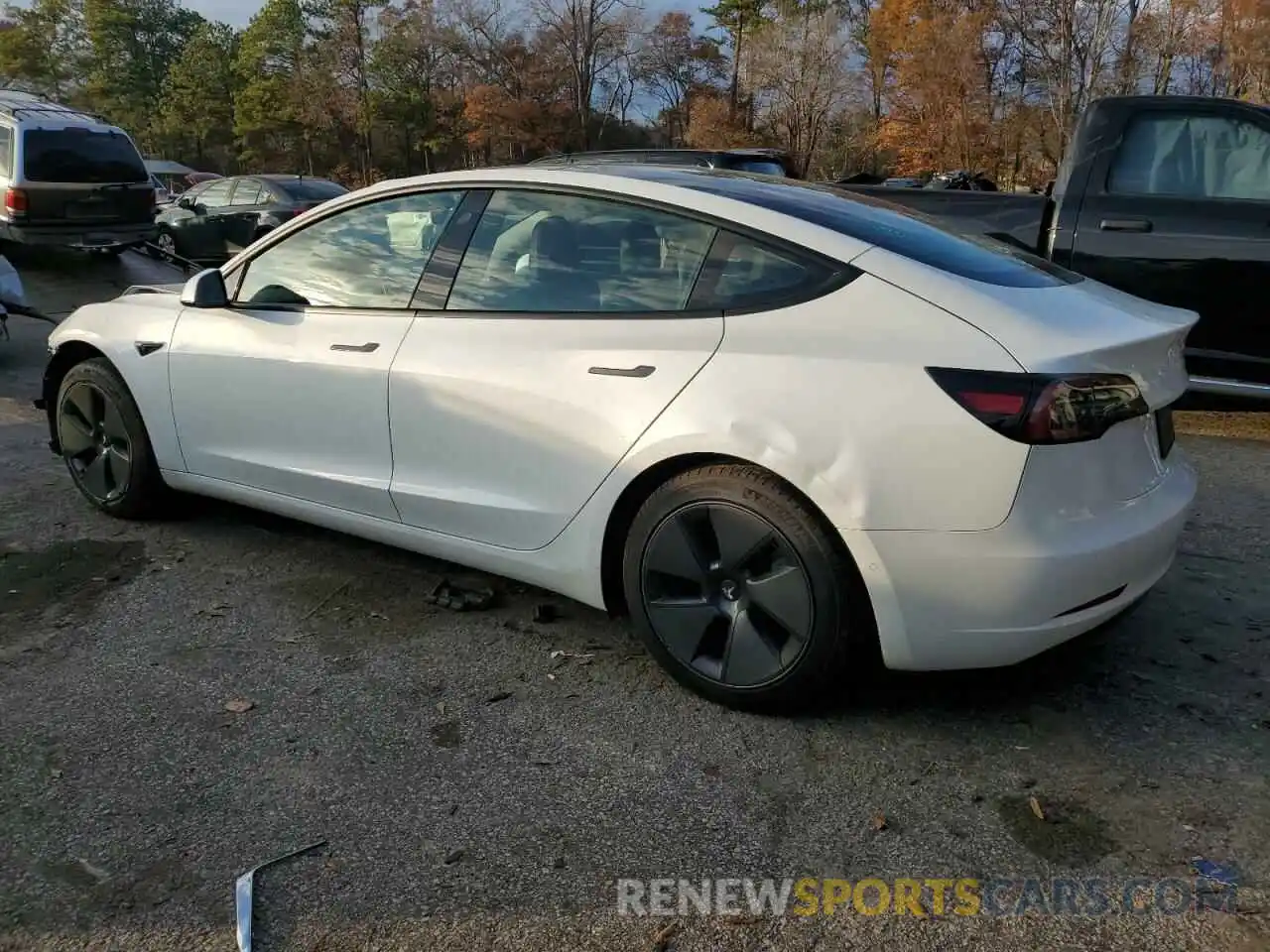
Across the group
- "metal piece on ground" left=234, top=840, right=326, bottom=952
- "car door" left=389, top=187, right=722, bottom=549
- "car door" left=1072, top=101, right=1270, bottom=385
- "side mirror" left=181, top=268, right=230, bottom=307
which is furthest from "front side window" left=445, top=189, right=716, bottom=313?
"car door" left=1072, top=101, right=1270, bottom=385

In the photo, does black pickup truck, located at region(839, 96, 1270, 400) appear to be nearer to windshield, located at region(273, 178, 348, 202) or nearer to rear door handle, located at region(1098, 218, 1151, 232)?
rear door handle, located at region(1098, 218, 1151, 232)

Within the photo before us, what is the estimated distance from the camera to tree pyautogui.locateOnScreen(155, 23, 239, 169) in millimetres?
56625

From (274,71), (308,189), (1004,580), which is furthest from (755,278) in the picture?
(274,71)

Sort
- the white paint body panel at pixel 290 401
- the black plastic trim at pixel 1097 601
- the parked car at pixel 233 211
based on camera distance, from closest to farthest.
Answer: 1. the black plastic trim at pixel 1097 601
2. the white paint body panel at pixel 290 401
3. the parked car at pixel 233 211

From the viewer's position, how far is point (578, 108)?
1805 inches

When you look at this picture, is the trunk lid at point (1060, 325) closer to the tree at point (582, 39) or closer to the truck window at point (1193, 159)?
the truck window at point (1193, 159)

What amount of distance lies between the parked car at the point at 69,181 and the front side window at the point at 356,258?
9.93m

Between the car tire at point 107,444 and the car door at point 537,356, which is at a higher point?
the car door at point 537,356

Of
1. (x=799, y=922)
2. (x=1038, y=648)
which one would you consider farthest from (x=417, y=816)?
(x=1038, y=648)

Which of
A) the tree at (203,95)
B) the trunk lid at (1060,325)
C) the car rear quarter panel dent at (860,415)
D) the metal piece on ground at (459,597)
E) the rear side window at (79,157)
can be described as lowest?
the metal piece on ground at (459,597)

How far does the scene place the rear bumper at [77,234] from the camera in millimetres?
12086

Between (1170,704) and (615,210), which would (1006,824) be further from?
(615,210)

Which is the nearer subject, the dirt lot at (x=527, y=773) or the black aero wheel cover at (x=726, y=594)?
the dirt lot at (x=527, y=773)

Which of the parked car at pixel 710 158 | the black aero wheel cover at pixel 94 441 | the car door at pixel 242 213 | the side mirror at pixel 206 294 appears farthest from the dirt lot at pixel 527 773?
the car door at pixel 242 213
